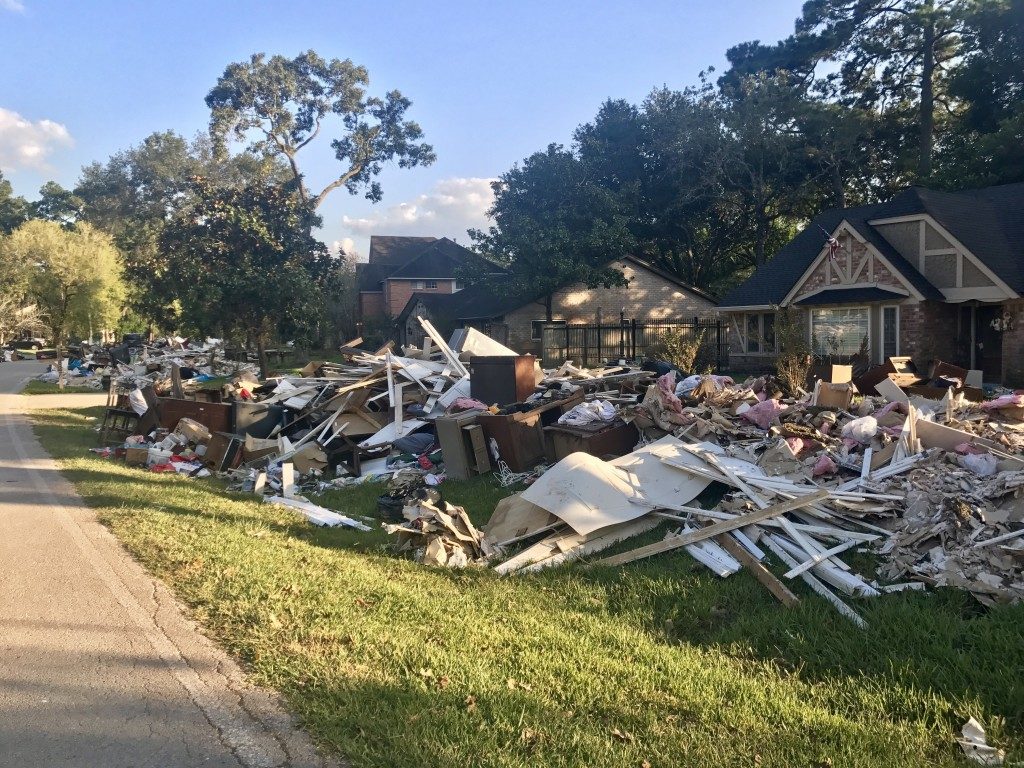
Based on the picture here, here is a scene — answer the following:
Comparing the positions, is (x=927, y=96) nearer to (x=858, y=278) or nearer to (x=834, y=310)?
(x=858, y=278)

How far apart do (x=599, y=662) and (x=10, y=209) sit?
93.8 m

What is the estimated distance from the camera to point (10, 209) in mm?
79500

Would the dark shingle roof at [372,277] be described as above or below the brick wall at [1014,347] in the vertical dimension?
above

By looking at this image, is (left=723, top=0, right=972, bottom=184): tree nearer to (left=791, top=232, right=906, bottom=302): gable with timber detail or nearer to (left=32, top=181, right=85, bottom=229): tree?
(left=791, top=232, right=906, bottom=302): gable with timber detail

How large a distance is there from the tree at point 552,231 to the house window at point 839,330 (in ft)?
32.2

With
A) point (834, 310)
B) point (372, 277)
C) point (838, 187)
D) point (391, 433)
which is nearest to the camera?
point (391, 433)

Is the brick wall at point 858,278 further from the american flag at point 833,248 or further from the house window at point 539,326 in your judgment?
the house window at point 539,326

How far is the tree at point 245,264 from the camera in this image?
27156 mm

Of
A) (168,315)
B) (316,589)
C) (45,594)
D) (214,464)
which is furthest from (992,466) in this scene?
(168,315)

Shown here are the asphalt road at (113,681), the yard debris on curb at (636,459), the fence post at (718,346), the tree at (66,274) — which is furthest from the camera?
the tree at (66,274)

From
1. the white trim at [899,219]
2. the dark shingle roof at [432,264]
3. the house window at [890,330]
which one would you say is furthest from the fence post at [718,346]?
the dark shingle roof at [432,264]

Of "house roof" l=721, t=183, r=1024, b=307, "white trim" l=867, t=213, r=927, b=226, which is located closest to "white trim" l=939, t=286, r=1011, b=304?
"house roof" l=721, t=183, r=1024, b=307

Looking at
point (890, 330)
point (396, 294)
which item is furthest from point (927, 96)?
point (396, 294)

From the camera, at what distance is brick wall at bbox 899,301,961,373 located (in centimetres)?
2208
